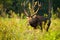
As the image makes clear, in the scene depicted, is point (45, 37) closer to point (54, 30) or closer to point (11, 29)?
point (54, 30)

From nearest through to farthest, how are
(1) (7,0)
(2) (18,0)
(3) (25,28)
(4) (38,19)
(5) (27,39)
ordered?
(5) (27,39), (3) (25,28), (4) (38,19), (1) (7,0), (2) (18,0)

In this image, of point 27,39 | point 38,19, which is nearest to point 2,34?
point 27,39

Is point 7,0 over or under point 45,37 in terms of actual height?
under

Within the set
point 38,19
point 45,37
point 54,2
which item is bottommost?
point 54,2

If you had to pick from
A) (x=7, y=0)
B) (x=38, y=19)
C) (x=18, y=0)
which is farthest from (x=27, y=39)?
(x=18, y=0)

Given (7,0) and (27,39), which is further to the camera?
(7,0)

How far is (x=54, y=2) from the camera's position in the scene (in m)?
42.2

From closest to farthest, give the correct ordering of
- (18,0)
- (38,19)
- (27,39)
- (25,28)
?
(27,39), (25,28), (38,19), (18,0)

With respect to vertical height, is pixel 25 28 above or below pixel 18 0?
above

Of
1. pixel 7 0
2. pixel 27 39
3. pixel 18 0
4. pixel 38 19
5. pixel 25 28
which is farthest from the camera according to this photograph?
pixel 18 0

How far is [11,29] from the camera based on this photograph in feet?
19.1

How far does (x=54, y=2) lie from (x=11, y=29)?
3679cm

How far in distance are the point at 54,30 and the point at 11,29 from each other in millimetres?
978

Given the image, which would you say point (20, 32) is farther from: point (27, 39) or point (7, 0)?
point (7, 0)
